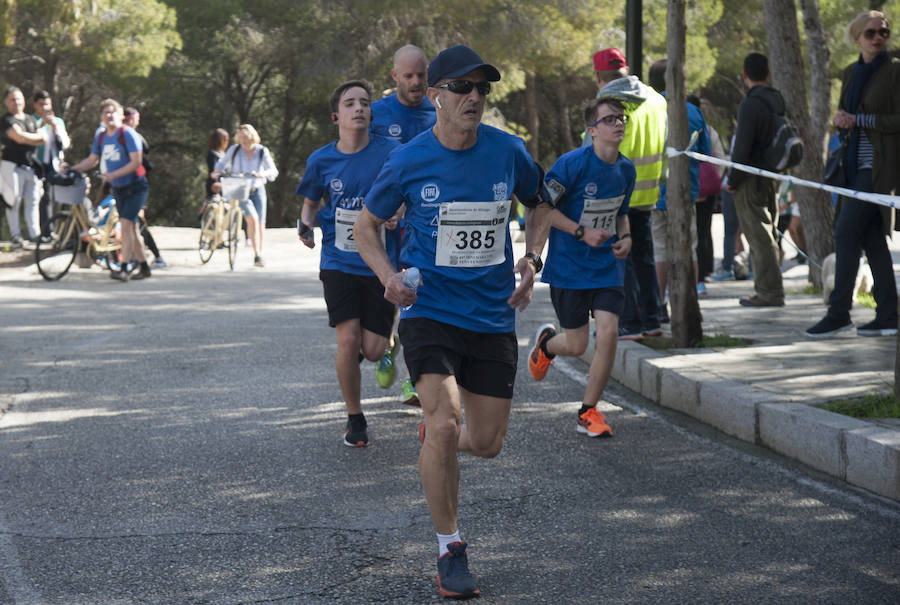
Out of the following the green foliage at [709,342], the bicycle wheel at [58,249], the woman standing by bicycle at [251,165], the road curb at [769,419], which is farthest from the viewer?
the woman standing by bicycle at [251,165]

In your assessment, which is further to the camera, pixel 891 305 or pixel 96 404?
pixel 891 305

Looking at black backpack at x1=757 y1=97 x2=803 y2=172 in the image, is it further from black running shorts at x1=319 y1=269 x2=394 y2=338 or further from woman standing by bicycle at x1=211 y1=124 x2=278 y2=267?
woman standing by bicycle at x1=211 y1=124 x2=278 y2=267

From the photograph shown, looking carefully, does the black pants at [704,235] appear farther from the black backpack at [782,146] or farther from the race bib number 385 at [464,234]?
the race bib number 385 at [464,234]

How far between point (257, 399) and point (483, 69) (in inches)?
149

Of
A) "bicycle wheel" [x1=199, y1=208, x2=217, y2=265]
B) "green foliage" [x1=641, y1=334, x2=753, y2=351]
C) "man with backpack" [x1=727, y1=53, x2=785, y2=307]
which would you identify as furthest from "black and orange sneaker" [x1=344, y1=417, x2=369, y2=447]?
"bicycle wheel" [x1=199, y1=208, x2=217, y2=265]

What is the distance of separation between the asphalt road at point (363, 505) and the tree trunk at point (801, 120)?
4130 millimetres

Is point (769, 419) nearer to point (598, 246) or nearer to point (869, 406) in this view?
point (869, 406)

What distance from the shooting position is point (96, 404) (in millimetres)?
7578

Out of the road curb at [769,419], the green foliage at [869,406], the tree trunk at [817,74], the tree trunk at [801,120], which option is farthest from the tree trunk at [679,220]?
the tree trunk at [817,74]

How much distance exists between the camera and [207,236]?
655 inches

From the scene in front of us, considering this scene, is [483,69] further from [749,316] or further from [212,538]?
[749,316]

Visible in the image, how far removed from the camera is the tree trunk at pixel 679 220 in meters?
8.45

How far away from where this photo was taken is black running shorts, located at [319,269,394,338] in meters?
6.43

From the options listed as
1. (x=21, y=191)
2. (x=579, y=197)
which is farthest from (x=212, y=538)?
(x=21, y=191)
